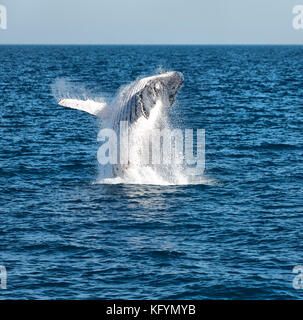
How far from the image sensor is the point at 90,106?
27.1 metres

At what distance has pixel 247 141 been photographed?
42.8 m

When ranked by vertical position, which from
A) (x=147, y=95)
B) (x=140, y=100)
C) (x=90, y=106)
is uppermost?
(x=147, y=95)

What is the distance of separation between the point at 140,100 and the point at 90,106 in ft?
14.4

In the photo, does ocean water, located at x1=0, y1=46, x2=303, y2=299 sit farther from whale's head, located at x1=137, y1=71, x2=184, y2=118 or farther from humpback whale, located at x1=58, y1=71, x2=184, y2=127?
whale's head, located at x1=137, y1=71, x2=184, y2=118

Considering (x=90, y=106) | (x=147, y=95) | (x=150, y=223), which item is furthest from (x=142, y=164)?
(x=147, y=95)

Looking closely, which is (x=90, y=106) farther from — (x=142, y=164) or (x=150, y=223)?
(x=150, y=223)

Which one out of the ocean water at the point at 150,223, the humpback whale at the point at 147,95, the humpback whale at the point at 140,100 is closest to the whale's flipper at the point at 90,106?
the humpback whale at the point at 140,100

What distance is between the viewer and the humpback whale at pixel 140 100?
2331 cm

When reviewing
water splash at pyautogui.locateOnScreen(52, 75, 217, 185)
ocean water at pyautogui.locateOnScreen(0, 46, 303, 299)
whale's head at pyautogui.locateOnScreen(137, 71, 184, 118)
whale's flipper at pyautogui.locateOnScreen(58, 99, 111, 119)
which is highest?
whale's head at pyautogui.locateOnScreen(137, 71, 184, 118)

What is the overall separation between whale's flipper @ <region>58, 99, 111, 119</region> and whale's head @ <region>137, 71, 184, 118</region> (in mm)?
3383

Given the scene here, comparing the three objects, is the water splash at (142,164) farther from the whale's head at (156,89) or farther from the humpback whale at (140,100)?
the whale's head at (156,89)

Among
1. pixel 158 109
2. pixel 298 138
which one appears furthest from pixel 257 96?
pixel 158 109

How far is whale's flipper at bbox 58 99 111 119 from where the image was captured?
26.8 metres

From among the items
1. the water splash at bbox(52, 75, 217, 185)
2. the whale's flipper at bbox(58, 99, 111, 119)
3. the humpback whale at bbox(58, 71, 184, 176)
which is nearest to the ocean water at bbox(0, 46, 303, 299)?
the water splash at bbox(52, 75, 217, 185)
